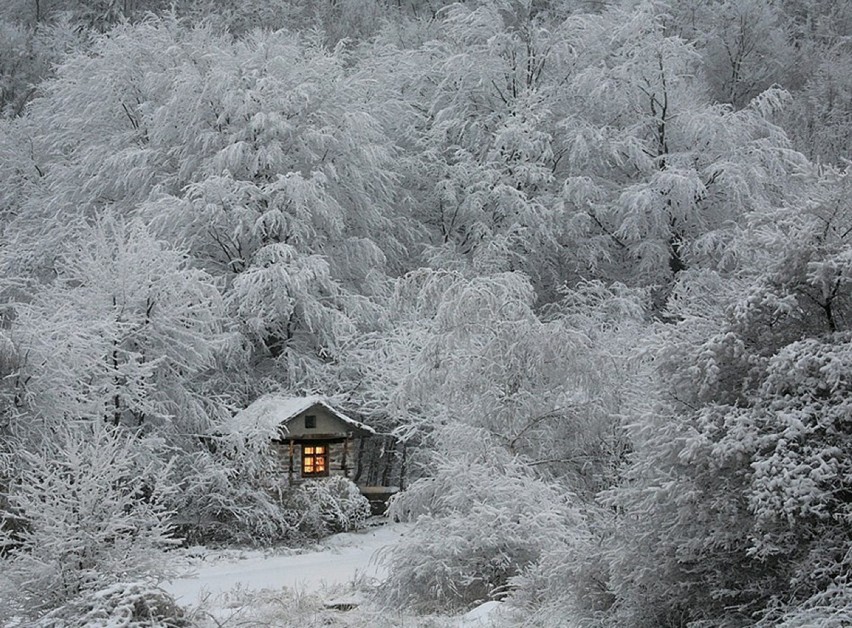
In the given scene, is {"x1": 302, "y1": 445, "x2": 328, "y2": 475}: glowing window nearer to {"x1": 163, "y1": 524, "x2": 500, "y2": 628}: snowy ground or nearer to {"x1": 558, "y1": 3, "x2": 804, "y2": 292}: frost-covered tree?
{"x1": 163, "y1": 524, "x2": 500, "y2": 628}: snowy ground

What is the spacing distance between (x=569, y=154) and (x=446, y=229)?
3.65 metres

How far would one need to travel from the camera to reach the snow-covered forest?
295 inches

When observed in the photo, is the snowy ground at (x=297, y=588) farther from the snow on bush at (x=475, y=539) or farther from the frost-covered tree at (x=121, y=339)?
the frost-covered tree at (x=121, y=339)

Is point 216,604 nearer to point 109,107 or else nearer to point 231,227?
point 231,227

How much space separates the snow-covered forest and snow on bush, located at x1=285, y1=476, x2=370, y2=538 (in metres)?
0.07

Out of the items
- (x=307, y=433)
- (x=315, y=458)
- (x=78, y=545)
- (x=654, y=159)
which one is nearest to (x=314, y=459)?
(x=315, y=458)

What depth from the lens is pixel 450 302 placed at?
15047 mm

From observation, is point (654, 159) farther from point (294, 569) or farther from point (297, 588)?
point (297, 588)

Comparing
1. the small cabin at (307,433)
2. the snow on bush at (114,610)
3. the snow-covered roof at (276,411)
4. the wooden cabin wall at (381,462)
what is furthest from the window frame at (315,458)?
the snow on bush at (114,610)

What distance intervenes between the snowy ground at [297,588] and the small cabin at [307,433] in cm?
172

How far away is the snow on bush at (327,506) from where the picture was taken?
19078 mm

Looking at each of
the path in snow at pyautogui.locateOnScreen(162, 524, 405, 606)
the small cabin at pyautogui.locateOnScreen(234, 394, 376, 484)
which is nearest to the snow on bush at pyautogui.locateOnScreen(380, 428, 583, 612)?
the path in snow at pyautogui.locateOnScreen(162, 524, 405, 606)

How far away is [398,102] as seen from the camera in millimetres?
26828

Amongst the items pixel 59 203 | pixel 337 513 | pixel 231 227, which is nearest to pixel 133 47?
pixel 59 203
